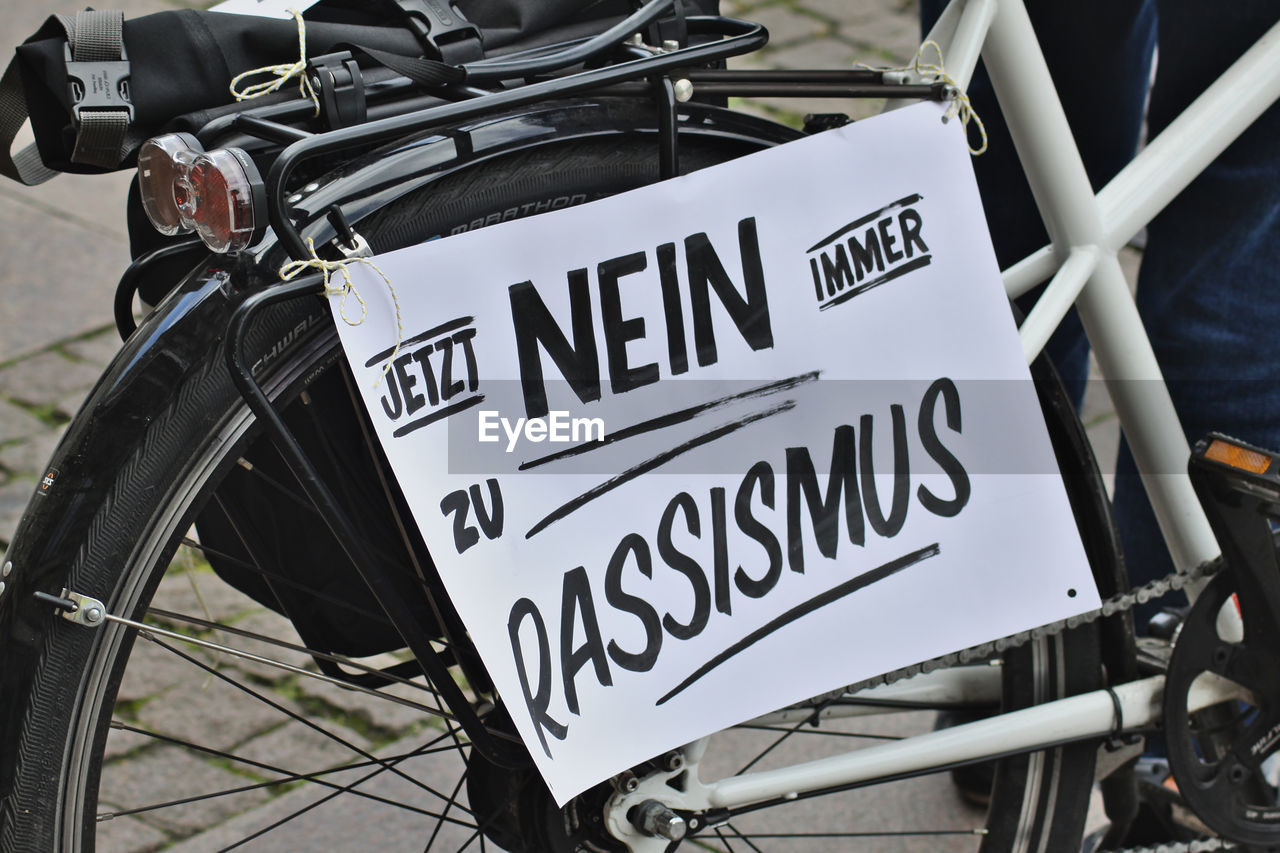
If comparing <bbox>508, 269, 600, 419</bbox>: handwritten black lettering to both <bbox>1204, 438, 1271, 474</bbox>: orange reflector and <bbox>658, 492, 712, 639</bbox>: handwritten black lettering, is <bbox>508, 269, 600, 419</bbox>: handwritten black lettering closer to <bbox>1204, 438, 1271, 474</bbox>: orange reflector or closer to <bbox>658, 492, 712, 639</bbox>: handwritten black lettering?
<bbox>658, 492, 712, 639</bbox>: handwritten black lettering

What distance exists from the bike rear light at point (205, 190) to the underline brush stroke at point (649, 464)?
34cm

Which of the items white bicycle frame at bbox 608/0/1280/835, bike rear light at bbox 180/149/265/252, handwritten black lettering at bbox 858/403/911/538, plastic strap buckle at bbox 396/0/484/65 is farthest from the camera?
white bicycle frame at bbox 608/0/1280/835

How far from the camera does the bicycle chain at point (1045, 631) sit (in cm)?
149

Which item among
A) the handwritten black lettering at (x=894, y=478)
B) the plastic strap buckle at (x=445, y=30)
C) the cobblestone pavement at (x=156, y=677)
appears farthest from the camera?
the cobblestone pavement at (x=156, y=677)

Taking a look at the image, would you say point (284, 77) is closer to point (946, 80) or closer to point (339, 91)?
point (339, 91)

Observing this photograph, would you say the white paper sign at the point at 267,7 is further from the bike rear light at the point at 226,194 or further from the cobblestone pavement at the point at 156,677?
the cobblestone pavement at the point at 156,677

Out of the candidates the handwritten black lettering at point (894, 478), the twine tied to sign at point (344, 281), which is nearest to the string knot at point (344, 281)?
the twine tied to sign at point (344, 281)

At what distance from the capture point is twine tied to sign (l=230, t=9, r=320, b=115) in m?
1.18

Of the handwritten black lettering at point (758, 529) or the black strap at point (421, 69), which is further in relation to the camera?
the handwritten black lettering at point (758, 529)

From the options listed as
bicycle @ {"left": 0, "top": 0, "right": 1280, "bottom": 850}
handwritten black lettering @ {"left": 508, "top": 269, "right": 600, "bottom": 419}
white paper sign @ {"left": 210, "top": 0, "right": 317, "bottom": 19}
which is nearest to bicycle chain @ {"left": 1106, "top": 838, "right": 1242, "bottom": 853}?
bicycle @ {"left": 0, "top": 0, "right": 1280, "bottom": 850}

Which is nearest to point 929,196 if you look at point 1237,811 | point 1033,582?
point 1033,582

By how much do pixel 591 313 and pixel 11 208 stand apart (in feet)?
9.39

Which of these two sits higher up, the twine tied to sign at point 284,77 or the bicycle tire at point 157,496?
the twine tied to sign at point 284,77

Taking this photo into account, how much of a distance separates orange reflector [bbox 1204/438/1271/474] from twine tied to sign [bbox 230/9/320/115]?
3.39 feet
